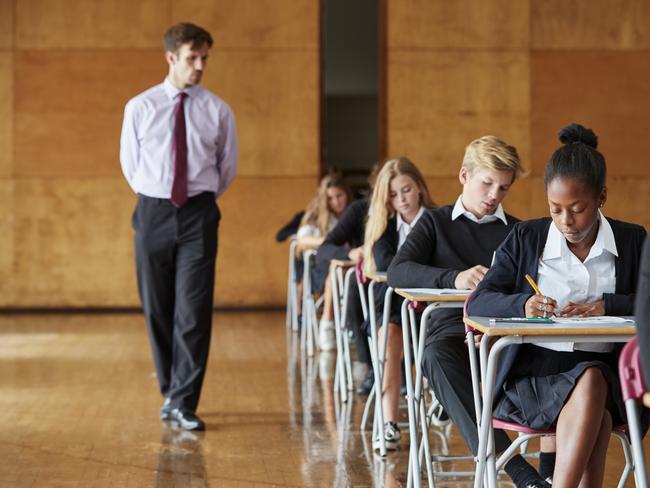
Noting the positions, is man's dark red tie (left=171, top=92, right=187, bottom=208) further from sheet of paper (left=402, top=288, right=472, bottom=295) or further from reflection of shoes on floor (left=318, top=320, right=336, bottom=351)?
reflection of shoes on floor (left=318, top=320, right=336, bottom=351)

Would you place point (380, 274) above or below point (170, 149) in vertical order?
below

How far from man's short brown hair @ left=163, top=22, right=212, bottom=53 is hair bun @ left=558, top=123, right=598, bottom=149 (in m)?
2.20

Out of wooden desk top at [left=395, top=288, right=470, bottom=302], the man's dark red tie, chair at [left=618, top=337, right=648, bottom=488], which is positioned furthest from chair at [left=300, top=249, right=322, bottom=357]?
chair at [left=618, top=337, right=648, bottom=488]

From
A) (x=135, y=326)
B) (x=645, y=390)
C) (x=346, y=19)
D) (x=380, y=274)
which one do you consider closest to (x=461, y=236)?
(x=380, y=274)

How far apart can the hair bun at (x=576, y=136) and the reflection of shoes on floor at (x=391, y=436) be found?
1.65 meters

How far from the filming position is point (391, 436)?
4.10 m

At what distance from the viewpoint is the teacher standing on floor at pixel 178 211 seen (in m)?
4.62

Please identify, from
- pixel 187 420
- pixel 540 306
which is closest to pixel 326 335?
pixel 187 420

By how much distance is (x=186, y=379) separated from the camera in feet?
15.2

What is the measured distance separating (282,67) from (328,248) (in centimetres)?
476

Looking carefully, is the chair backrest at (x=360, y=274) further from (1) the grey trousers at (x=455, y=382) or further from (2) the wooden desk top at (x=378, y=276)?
(1) the grey trousers at (x=455, y=382)

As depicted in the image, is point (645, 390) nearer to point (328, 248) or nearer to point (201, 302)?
point (201, 302)

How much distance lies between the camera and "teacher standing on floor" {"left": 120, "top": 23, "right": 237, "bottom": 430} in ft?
15.2

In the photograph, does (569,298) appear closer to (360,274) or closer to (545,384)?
(545,384)
